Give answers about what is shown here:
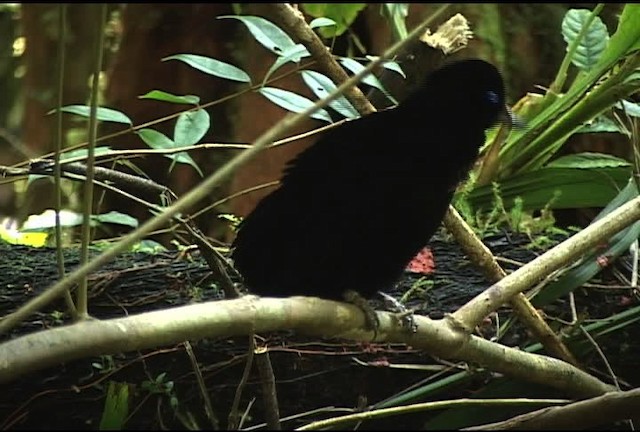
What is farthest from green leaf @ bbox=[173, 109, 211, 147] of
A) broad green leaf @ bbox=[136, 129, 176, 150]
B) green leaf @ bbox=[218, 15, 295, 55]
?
green leaf @ bbox=[218, 15, 295, 55]

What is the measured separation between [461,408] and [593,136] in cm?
136

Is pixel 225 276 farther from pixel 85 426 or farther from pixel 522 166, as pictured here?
pixel 522 166

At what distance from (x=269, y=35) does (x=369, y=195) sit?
469mm

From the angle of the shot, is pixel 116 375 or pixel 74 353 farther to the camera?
pixel 116 375

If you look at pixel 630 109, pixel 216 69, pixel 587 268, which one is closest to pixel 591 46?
pixel 630 109

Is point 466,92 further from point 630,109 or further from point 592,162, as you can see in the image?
point 592,162

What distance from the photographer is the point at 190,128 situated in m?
1.58

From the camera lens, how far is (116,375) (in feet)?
5.24

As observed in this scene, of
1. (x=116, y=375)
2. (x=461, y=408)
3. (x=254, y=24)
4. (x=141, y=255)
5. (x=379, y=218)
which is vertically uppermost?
(x=254, y=24)

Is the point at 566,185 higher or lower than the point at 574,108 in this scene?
lower

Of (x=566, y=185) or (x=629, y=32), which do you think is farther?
(x=566, y=185)

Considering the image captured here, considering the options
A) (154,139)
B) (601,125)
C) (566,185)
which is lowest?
(566,185)

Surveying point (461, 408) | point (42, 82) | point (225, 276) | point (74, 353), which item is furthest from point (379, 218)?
point (42, 82)

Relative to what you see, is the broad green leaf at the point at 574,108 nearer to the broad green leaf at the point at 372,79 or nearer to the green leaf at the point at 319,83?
the broad green leaf at the point at 372,79
